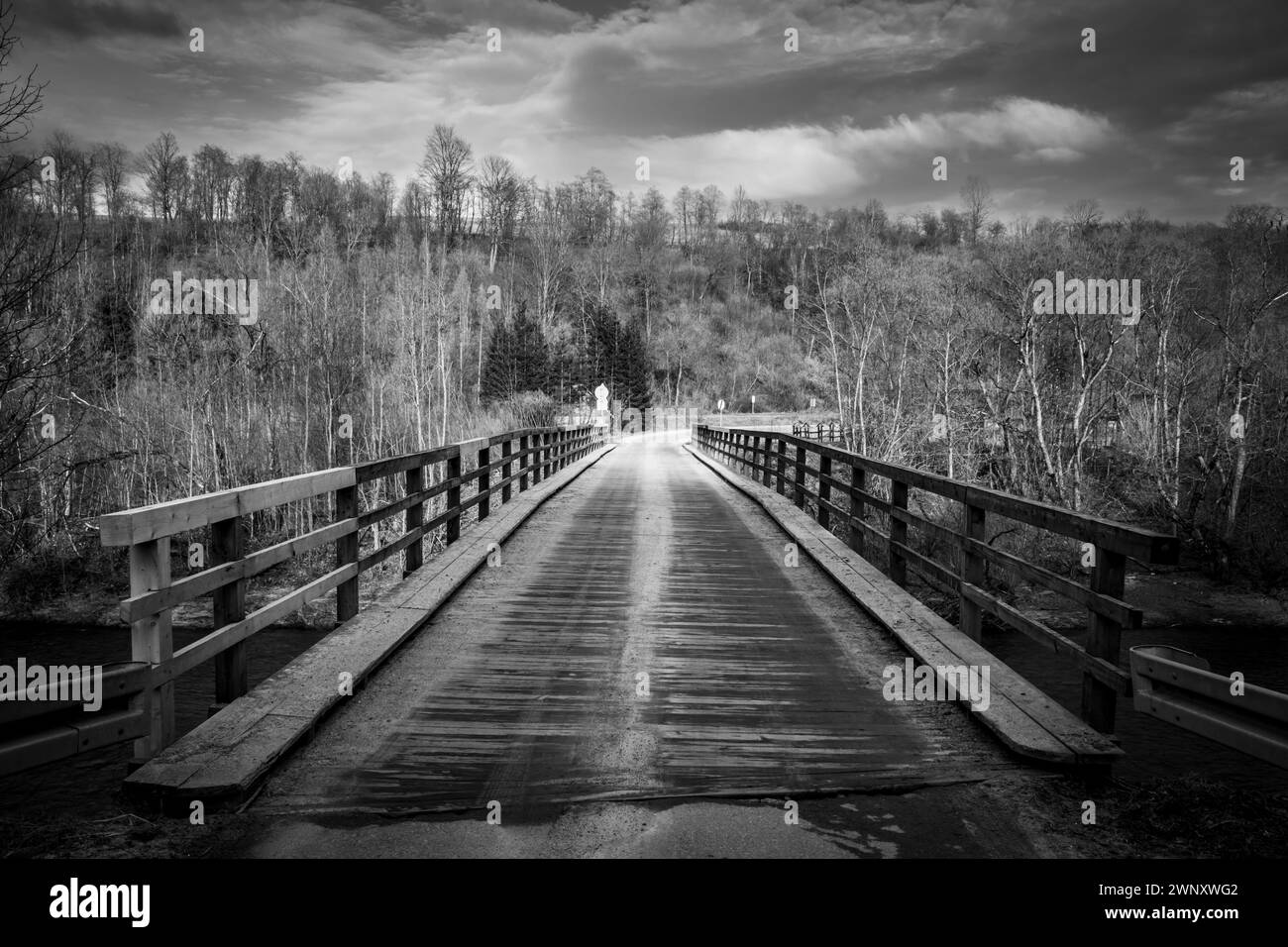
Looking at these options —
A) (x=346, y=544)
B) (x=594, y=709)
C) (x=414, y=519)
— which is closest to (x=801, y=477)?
(x=414, y=519)

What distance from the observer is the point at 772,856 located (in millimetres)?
3141

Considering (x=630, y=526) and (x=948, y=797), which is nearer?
(x=948, y=797)

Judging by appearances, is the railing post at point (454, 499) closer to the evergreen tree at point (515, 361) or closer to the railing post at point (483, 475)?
the railing post at point (483, 475)

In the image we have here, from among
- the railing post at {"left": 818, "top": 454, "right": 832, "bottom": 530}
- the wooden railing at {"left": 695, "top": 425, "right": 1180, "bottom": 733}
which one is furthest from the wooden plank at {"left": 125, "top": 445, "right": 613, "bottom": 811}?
the railing post at {"left": 818, "top": 454, "right": 832, "bottom": 530}

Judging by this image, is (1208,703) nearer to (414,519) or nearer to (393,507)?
(393,507)

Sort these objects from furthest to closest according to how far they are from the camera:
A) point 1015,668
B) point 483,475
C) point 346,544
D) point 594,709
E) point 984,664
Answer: point 1015,668, point 483,475, point 346,544, point 984,664, point 594,709

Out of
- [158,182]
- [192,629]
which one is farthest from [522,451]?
[158,182]

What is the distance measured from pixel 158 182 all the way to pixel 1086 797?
9807cm

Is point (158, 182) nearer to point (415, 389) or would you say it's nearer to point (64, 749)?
point (415, 389)

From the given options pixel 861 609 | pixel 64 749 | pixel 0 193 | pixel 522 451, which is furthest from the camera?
pixel 522 451

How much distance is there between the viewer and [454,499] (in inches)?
371

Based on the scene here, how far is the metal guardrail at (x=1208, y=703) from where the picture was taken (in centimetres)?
294

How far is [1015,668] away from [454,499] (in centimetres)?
1118
